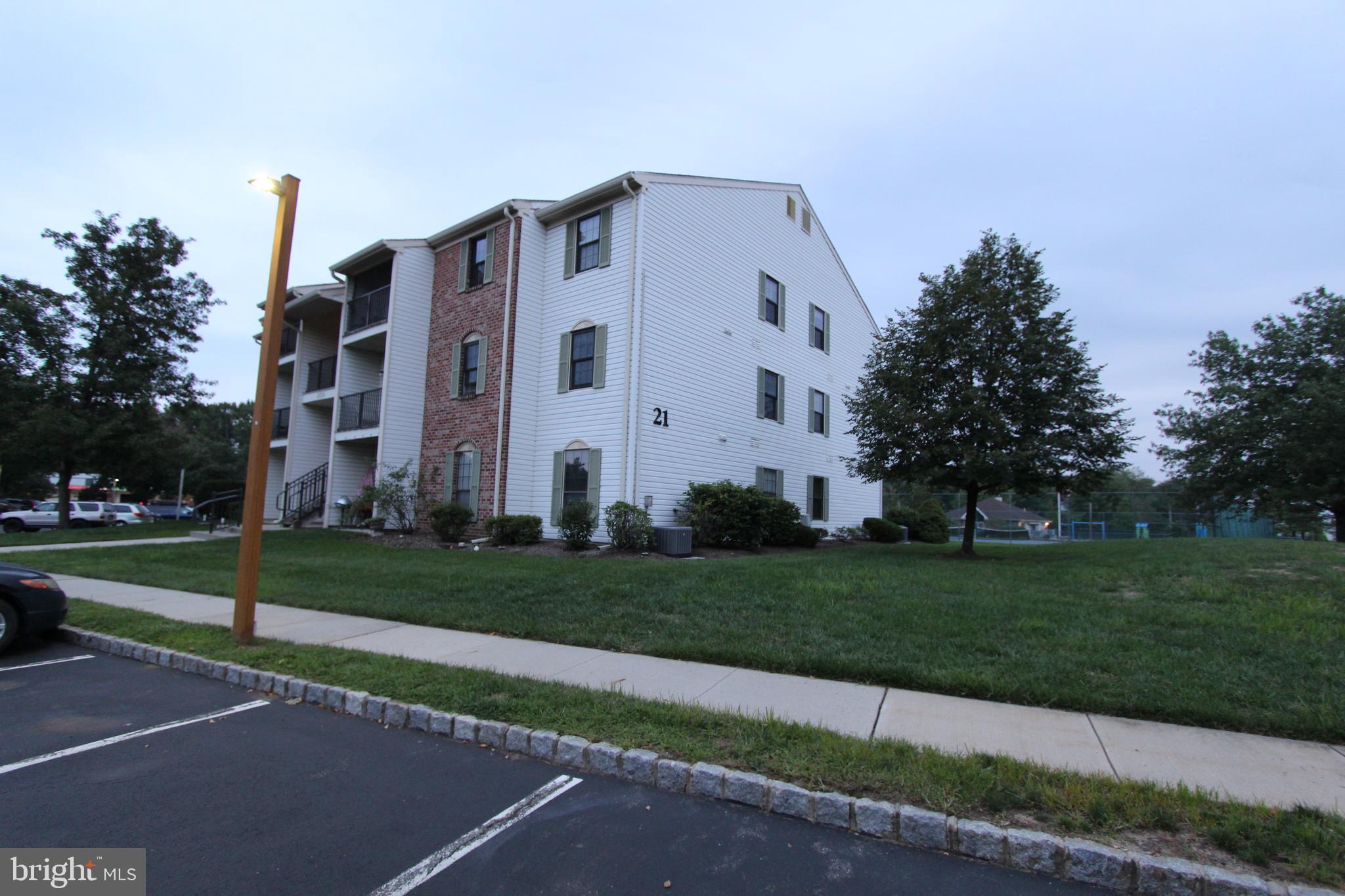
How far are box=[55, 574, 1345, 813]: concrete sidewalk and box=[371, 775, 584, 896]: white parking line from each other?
1308mm

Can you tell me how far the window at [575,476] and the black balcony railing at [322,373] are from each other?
1129 centimetres

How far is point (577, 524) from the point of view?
1396cm

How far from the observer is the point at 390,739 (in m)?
4.41

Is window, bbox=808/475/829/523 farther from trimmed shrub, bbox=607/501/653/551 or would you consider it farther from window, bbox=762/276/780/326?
trimmed shrub, bbox=607/501/653/551

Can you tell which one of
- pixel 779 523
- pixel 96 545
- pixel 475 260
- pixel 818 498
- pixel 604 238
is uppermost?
pixel 475 260

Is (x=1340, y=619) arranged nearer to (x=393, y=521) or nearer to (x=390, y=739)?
(x=390, y=739)

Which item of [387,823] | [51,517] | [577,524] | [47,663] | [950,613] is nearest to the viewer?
[387,823]

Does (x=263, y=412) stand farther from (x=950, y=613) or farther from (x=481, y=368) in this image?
(x=481, y=368)

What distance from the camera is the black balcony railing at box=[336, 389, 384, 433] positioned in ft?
63.1

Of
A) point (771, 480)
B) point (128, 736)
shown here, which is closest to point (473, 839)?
point (128, 736)

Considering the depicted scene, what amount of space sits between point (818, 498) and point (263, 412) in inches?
684

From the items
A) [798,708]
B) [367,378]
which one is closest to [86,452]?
[367,378]

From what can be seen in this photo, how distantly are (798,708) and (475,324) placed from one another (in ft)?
49.0

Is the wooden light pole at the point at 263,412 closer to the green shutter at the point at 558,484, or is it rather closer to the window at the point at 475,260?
the green shutter at the point at 558,484
